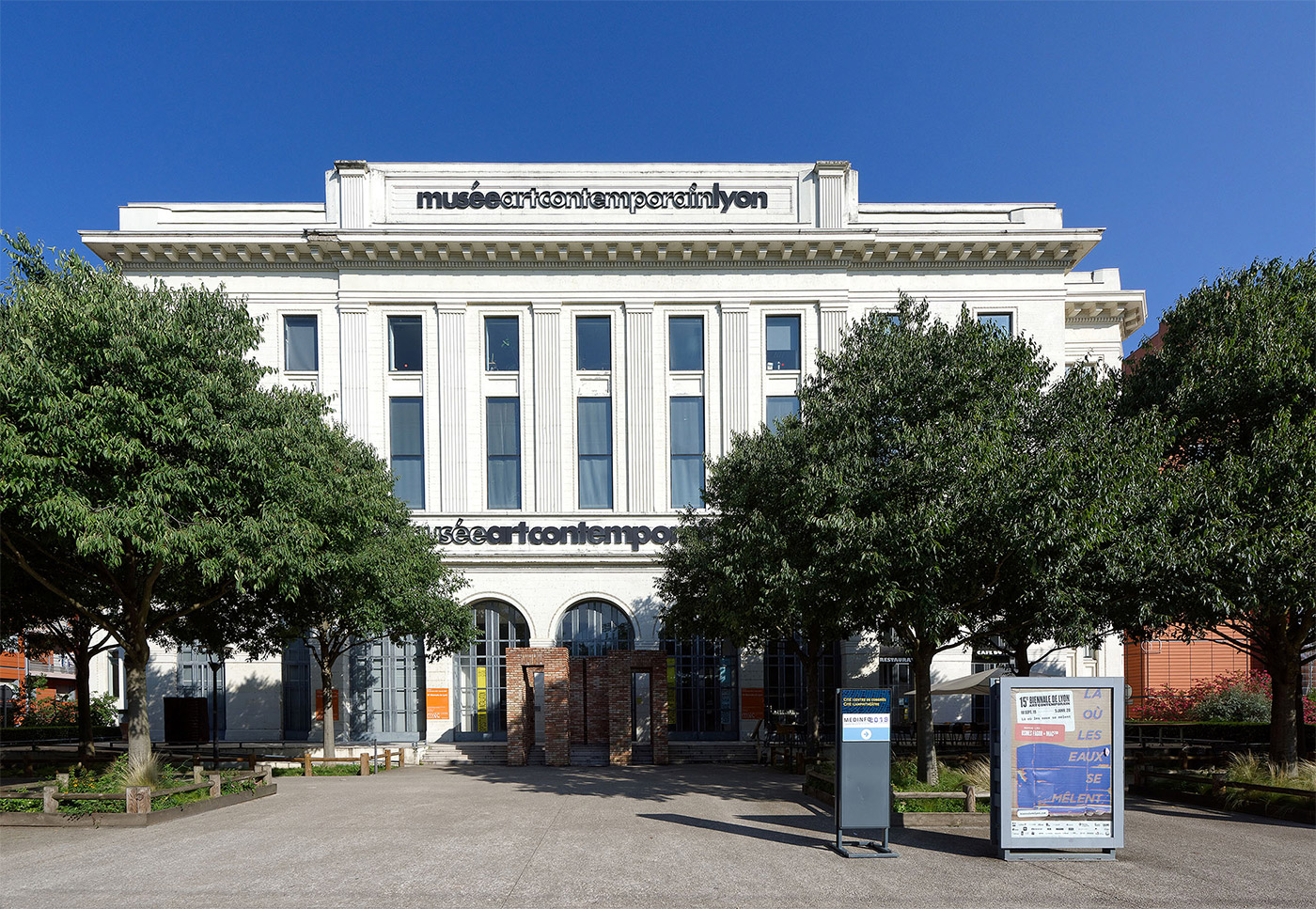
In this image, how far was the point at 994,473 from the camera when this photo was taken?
13.4m

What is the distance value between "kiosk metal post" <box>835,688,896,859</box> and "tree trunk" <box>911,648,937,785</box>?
13.4 ft

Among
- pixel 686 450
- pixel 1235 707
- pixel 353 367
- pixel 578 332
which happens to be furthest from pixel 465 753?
pixel 1235 707

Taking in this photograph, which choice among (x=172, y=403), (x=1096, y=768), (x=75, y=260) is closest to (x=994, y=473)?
(x=1096, y=768)

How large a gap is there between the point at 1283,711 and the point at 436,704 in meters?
23.5

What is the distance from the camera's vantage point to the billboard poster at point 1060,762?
11.6 metres

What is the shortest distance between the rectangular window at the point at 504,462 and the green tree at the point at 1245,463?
19.8 metres

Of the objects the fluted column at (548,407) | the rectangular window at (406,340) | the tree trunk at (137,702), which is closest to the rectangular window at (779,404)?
the fluted column at (548,407)

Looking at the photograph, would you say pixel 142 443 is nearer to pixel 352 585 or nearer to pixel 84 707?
pixel 352 585

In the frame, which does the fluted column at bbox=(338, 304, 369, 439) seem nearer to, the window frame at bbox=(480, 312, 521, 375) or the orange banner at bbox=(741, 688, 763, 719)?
the window frame at bbox=(480, 312, 521, 375)

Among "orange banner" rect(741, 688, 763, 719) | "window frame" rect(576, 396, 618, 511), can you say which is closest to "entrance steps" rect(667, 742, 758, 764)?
"orange banner" rect(741, 688, 763, 719)

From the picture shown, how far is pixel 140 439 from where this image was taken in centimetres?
1434

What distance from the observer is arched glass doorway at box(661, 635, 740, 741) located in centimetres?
3045

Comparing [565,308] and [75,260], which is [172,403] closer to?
[75,260]

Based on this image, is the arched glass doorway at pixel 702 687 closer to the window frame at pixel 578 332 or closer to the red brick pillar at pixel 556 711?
the red brick pillar at pixel 556 711
